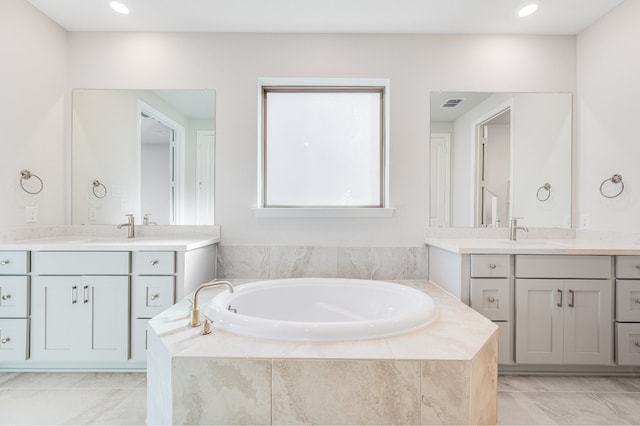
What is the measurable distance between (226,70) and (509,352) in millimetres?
2843

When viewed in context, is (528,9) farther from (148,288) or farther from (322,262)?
(148,288)

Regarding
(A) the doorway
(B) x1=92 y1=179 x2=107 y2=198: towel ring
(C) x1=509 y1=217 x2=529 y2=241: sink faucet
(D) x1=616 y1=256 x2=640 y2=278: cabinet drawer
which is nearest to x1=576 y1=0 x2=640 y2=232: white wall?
(D) x1=616 y1=256 x2=640 y2=278: cabinet drawer

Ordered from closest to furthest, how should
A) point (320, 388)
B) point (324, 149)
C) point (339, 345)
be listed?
point (320, 388) → point (339, 345) → point (324, 149)

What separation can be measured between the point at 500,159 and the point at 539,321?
123 centimetres

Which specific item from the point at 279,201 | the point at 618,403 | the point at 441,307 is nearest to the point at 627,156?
the point at 618,403

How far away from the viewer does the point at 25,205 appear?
2164mm

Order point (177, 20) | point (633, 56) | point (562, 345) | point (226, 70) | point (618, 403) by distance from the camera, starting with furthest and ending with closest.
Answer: point (226, 70)
point (177, 20)
point (633, 56)
point (562, 345)
point (618, 403)

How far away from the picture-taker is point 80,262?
193cm

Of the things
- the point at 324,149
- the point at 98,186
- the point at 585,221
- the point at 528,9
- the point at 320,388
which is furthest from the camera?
the point at 324,149

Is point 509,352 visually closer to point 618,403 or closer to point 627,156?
point 618,403

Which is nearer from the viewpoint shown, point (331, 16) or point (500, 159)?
point (331, 16)

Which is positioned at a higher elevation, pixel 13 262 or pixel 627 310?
pixel 13 262

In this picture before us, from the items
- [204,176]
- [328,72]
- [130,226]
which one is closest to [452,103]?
[328,72]

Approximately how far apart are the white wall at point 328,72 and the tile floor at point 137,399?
1.14 m
